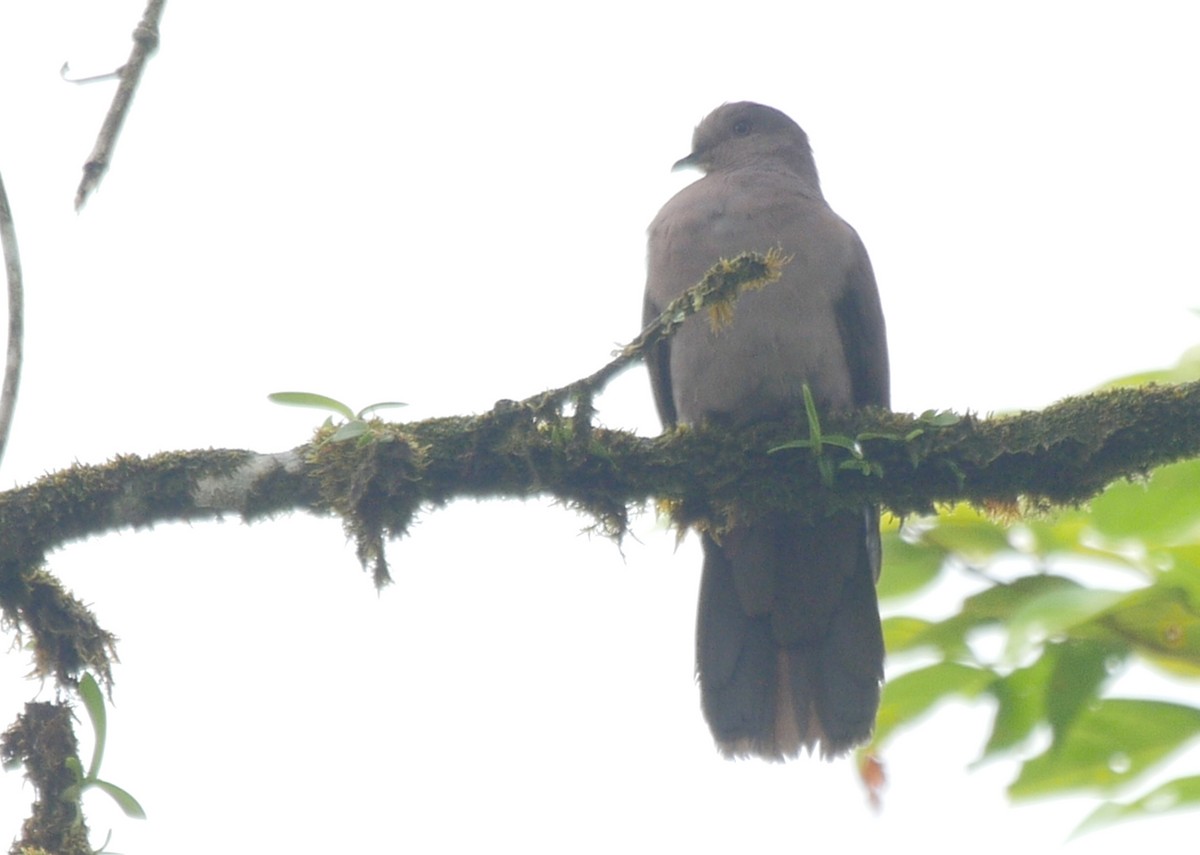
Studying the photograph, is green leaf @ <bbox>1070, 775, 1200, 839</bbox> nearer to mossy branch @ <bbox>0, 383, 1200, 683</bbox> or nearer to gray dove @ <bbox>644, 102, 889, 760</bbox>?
mossy branch @ <bbox>0, 383, 1200, 683</bbox>

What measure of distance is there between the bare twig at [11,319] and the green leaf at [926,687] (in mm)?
1802

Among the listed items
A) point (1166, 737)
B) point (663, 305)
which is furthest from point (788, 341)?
point (1166, 737)

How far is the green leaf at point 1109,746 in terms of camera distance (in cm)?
241

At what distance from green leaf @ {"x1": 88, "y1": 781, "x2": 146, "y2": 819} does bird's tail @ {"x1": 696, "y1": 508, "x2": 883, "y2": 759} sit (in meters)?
2.50

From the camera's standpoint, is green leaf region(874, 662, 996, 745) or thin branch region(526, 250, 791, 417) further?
thin branch region(526, 250, 791, 417)

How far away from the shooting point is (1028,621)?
242 centimetres

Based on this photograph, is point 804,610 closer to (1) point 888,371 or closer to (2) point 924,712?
(1) point 888,371

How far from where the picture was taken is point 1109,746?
248 cm

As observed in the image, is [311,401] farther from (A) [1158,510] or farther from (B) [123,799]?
(A) [1158,510]

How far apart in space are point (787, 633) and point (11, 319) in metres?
3.06

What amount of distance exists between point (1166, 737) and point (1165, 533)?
36 centimetres

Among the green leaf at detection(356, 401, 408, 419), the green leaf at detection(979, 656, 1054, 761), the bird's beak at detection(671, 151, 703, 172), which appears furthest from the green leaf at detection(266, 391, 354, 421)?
the bird's beak at detection(671, 151, 703, 172)

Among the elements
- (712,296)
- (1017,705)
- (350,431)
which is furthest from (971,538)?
(350,431)

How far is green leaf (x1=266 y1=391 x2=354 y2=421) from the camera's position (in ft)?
10.8
